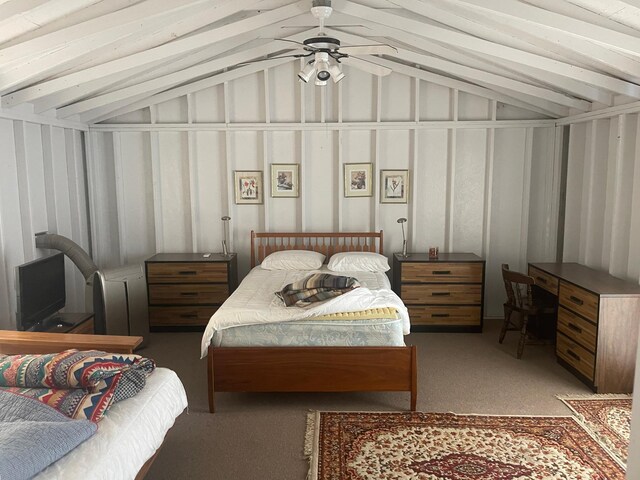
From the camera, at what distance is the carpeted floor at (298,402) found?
3.20 meters

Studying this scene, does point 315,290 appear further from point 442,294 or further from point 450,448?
point 442,294

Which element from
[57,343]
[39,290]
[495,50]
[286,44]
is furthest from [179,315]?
[495,50]

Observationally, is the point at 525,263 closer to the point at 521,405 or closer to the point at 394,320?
the point at 521,405

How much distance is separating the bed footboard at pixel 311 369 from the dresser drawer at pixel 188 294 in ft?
6.40

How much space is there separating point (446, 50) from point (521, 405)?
3.19 meters

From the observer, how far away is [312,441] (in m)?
3.41

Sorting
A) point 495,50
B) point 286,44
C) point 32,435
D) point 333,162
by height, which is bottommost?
point 32,435

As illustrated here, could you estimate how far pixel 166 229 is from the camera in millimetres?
6258

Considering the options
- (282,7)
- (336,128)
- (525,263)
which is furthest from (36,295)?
(525,263)

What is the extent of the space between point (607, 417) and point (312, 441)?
218cm

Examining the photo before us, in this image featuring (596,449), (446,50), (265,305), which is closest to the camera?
(596,449)

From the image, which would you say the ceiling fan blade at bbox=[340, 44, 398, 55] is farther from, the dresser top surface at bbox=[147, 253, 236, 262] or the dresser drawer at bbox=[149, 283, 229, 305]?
the dresser drawer at bbox=[149, 283, 229, 305]

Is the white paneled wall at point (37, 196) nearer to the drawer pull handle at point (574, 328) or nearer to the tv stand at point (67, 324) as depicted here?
the tv stand at point (67, 324)

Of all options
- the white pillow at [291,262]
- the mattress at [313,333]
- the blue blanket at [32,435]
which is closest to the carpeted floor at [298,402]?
the mattress at [313,333]
